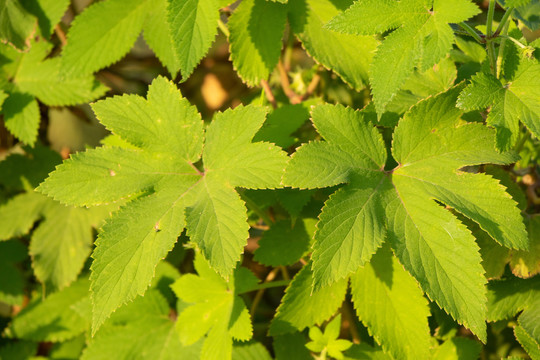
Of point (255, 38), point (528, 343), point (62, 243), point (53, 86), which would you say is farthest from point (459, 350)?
point (53, 86)

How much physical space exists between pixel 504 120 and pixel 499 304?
0.53 m

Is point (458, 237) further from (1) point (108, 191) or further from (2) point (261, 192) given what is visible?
(1) point (108, 191)

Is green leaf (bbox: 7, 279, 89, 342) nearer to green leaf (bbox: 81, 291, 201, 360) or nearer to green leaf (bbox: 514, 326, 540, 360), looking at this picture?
green leaf (bbox: 81, 291, 201, 360)

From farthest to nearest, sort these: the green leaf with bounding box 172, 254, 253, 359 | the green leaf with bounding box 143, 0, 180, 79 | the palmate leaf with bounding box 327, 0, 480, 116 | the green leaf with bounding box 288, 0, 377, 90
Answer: the green leaf with bounding box 143, 0, 180, 79 < the green leaf with bounding box 288, 0, 377, 90 < the green leaf with bounding box 172, 254, 253, 359 < the palmate leaf with bounding box 327, 0, 480, 116

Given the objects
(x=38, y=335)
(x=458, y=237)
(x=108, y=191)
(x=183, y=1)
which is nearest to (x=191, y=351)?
(x=108, y=191)

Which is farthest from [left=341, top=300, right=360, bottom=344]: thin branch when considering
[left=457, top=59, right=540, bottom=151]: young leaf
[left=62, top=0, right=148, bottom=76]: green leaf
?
[left=62, top=0, right=148, bottom=76]: green leaf

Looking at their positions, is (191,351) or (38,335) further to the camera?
(38,335)

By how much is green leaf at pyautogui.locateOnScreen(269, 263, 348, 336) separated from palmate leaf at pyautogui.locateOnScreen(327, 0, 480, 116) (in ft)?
1.65

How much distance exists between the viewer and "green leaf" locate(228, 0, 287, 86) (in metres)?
1.42

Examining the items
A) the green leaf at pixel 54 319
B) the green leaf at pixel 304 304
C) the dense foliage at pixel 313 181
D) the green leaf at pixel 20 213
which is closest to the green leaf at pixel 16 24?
the dense foliage at pixel 313 181

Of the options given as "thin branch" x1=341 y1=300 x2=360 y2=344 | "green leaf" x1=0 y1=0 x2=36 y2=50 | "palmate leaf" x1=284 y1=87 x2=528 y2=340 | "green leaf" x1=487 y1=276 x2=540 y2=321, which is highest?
"green leaf" x1=0 y1=0 x2=36 y2=50

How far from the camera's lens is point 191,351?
1489mm

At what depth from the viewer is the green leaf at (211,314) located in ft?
4.22

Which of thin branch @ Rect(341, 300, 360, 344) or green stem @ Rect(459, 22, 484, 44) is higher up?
green stem @ Rect(459, 22, 484, 44)
